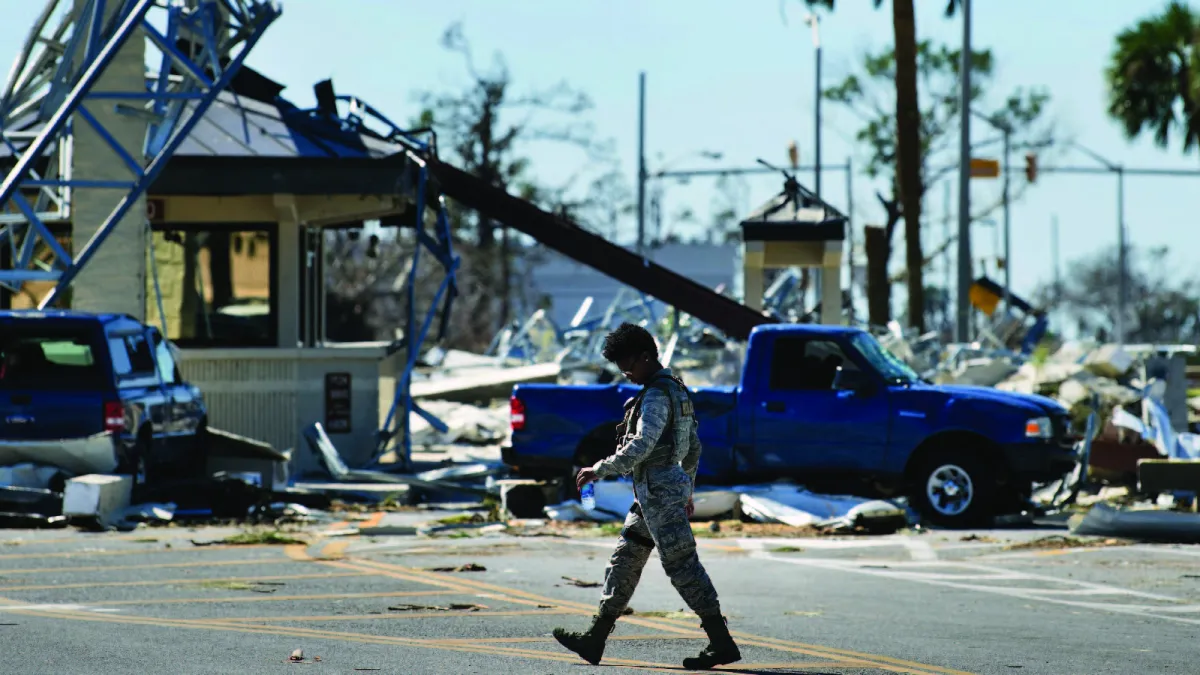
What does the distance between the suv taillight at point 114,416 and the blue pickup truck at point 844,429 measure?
3607mm

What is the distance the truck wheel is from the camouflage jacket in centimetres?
888

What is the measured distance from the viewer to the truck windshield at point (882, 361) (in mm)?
17531

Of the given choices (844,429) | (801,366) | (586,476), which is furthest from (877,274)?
(586,476)

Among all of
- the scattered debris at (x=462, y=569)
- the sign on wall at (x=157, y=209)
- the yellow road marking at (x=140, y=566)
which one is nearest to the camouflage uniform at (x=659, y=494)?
the scattered debris at (x=462, y=569)

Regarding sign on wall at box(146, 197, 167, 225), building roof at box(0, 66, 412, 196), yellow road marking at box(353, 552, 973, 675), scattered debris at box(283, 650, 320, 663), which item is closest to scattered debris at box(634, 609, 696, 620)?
yellow road marking at box(353, 552, 973, 675)

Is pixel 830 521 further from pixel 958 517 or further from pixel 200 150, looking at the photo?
pixel 200 150

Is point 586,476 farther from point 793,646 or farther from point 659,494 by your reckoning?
point 793,646

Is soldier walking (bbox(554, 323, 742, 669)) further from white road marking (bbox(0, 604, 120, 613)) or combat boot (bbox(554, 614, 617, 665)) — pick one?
white road marking (bbox(0, 604, 120, 613))

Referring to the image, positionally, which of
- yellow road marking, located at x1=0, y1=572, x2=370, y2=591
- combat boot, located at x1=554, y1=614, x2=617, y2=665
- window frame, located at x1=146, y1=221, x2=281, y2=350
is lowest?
yellow road marking, located at x1=0, y1=572, x2=370, y2=591

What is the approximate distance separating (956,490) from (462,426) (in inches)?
602

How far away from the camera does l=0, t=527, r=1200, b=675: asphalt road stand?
29.0 feet

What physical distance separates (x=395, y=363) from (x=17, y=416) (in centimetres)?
891

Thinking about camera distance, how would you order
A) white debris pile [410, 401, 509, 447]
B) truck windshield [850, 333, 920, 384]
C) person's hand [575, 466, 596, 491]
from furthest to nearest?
1. white debris pile [410, 401, 509, 447]
2. truck windshield [850, 333, 920, 384]
3. person's hand [575, 466, 596, 491]

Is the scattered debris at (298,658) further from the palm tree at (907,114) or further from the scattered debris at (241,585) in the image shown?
the palm tree at (907,114)
